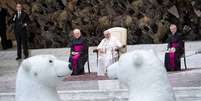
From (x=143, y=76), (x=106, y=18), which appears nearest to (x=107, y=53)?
(x=143, y=76)

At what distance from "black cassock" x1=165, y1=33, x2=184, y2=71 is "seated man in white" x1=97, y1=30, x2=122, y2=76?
58.5 inches

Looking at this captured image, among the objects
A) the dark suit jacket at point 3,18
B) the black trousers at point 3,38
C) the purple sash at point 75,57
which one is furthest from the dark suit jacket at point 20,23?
the purple sash at point 75,57

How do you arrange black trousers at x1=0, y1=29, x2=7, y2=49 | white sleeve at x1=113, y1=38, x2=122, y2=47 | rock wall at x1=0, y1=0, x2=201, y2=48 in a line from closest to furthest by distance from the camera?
1. white sleeve at x1=113, y1=38, x2=122, y2=47
2. rock wall at x1=0, y1=0, x2=201, y2=48
3. black trousers at x1=0, y1=29, x2=7, y2=49

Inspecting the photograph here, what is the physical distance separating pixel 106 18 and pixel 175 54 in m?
8.98

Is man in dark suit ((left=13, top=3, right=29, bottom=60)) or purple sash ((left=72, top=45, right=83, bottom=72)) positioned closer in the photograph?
purple sash ((left=72, top=45, right=83, bottom=72))

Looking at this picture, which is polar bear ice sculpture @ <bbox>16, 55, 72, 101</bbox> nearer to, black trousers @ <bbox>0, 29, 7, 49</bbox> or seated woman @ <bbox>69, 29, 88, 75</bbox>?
seated woman @ <bbox>69, 29, 88, 75</bbox>

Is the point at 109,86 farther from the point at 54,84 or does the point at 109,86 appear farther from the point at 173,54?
the point at 54,84

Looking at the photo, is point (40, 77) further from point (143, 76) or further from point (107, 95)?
point (107, 95)

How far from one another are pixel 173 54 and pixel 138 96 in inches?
381

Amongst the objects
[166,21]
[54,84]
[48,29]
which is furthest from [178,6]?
[54,84]

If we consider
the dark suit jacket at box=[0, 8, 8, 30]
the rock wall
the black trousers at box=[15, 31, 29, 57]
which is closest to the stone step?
the black trousers at box=[15, 31, 29, 57]

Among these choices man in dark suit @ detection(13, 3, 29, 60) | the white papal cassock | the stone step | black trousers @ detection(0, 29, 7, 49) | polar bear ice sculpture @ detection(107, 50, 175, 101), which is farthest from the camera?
black trousers @ detection(0, 29, 7, 49)

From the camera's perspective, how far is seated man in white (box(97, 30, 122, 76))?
1490 cm

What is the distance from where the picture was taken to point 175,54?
1574cm
